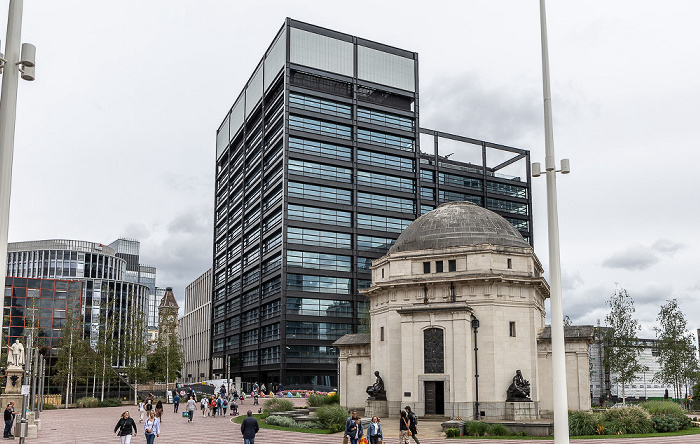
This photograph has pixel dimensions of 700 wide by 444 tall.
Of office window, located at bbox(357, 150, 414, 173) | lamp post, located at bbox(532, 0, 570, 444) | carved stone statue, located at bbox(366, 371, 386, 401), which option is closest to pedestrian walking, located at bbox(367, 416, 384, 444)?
lamp post, located at bbox(532, 0, 570, 444)

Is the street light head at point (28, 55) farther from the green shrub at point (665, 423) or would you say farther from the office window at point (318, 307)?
the office window at point (318, 307)

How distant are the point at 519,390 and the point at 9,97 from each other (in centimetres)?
3857

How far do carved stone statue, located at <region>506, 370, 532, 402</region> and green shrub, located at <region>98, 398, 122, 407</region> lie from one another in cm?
4282

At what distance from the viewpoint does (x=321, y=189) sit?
9781 centimetres

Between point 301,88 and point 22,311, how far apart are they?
51.9 m

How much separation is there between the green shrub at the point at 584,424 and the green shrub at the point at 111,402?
4986 centimetres

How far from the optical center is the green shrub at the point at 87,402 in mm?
66338

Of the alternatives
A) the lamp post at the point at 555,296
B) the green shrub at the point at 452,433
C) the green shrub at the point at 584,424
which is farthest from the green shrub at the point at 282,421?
the lamp post at the point at 555,296

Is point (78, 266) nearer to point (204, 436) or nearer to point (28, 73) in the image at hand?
point (204, 436)

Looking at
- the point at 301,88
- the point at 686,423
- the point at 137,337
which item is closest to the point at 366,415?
the point at 686,423

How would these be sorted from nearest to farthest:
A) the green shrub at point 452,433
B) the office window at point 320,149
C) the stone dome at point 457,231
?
the green shrub at point 452,433, the stone dome at point 457,231, the office window at point 320,149

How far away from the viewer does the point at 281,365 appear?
9069 centimetres

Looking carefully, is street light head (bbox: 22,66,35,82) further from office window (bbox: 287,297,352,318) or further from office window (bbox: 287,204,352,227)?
office window (bbox: 287,204,352,227)

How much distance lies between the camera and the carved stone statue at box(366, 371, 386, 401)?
48469 mm
